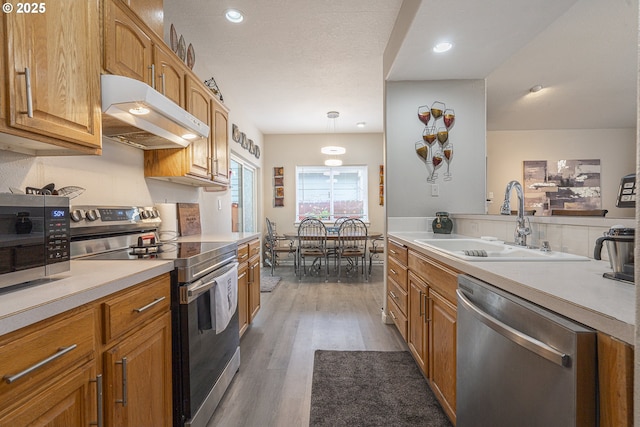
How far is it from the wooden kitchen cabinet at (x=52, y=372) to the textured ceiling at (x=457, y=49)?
2289mm

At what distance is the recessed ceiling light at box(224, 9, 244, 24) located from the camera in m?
Result: 2.27

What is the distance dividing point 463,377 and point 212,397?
1238mm

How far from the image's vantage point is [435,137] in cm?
281

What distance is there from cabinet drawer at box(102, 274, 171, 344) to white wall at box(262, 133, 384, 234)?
15.4 ft

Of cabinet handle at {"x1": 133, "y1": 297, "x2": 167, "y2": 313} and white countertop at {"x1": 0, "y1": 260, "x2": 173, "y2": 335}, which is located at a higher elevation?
white countertop at {"x1": 0, "y1": 260, "x2": 173, "y2": 335}

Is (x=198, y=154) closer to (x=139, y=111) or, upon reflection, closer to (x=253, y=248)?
(x=139, y=111)

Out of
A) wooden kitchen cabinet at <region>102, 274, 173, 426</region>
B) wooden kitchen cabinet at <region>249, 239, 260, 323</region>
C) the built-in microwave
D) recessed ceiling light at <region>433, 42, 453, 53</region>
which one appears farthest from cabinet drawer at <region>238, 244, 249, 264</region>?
recessed ceiling light at <region>433, 42, 453, 53</region>

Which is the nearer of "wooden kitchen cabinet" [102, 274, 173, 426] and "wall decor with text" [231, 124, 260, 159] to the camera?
"wooden kitchen cabinet" [102, 274, 173, 426]

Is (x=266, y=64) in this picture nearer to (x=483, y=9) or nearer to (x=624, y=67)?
(x=483, y=9)

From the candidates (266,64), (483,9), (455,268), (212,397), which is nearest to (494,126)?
(483,9)

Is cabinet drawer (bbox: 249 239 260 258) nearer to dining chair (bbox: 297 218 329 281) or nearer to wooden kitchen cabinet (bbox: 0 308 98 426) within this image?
wooden kitchen cabinet (bbox: 0 308 98 426)

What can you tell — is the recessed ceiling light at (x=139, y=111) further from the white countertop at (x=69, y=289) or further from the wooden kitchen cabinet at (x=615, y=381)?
the wooden kitchen cabinet at (x=615, y=381)

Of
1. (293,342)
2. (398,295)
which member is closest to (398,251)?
(398,295)

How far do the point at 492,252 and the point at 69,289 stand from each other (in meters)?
1.90
